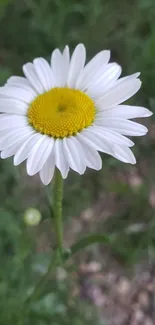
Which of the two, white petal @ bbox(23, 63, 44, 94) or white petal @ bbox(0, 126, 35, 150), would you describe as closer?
white petal @ bbox(0, 126, 35, 150)

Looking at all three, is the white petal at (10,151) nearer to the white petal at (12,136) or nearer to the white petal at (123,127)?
the white petal at (12,136)

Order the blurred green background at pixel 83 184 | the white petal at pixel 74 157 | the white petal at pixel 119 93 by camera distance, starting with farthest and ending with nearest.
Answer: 1. the blurred green background at pixel 83 184
2. the white petal at pixel 119 93
3. the white petal at pixel 74 157

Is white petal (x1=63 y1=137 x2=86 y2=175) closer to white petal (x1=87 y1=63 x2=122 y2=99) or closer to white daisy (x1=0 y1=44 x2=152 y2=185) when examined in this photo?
white daisy (x1=0 y1=44 x2=152 y2=185)

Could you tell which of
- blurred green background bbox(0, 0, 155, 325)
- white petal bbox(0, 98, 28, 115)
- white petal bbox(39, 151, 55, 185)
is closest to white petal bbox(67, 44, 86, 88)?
white petal bbox(0, 98, 28, 115)

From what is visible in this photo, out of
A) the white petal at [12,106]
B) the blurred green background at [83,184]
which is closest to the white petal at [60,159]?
the white petal at [12,106]

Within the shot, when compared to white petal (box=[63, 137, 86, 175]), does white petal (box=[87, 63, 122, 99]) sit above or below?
above

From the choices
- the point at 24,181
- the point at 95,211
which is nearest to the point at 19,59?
the point at 24,181

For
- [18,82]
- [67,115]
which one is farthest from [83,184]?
[67,115]
